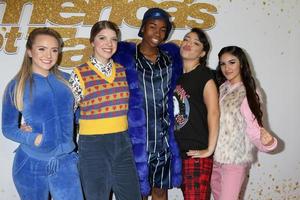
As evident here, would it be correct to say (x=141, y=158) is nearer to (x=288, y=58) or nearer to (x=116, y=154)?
(x=116, y=154)

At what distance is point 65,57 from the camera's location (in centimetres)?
282

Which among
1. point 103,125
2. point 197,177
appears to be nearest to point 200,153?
point 197,177

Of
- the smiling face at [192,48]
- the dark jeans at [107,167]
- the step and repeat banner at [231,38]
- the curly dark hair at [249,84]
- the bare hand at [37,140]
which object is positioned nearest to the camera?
the bare hand at [37,140]

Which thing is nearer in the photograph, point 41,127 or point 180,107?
point 41,127

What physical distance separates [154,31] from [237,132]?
875 millimetres

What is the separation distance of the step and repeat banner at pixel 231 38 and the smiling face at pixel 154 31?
46 cm

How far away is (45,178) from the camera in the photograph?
2.11 meters

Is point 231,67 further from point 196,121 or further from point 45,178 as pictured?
point 45,178

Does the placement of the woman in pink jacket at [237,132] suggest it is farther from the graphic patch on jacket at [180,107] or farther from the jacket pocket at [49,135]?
the jacket pocket at [49,135]

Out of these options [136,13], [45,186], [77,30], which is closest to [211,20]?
[136,13]

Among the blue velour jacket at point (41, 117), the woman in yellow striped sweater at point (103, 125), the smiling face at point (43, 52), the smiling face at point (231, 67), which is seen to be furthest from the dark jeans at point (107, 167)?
the smiling face at point (231, 67)

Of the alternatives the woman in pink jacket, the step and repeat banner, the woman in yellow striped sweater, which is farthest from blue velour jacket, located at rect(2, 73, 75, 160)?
the woman in pink jacket

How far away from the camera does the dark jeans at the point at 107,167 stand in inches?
87.7

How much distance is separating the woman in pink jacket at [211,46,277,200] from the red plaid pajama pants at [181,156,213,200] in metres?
0.09
